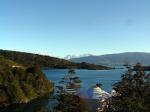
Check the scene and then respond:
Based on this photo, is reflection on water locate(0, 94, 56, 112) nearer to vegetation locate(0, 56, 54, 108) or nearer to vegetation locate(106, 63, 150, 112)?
vegetation locate(0, 56, 54, 108)

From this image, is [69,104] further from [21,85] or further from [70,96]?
[21,85]

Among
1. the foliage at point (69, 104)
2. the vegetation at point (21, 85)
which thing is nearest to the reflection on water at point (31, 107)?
the vegetation at point (21, 85)

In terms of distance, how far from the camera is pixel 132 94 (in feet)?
106

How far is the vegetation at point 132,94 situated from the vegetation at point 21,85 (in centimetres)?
6498

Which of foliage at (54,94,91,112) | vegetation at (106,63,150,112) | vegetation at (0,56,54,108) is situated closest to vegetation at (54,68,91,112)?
foliage at (54,94,91,112)

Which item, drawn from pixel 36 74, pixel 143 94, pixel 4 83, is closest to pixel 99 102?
pixel 143 94

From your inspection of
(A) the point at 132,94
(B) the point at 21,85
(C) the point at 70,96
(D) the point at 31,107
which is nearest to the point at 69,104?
(C) the point at 70,96

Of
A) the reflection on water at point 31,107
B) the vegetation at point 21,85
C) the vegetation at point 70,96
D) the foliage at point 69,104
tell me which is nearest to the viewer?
the vegetation at point 70,96

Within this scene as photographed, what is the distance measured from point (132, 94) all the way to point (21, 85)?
8199 cm

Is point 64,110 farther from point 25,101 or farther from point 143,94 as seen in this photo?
point 25,101

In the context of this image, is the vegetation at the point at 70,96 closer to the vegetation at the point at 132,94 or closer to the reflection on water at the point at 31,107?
the vegetation at the point at 132,94

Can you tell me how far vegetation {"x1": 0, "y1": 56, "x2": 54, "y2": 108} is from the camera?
100188mm

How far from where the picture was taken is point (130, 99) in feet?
97.1

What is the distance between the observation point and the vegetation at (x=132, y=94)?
29.2m
